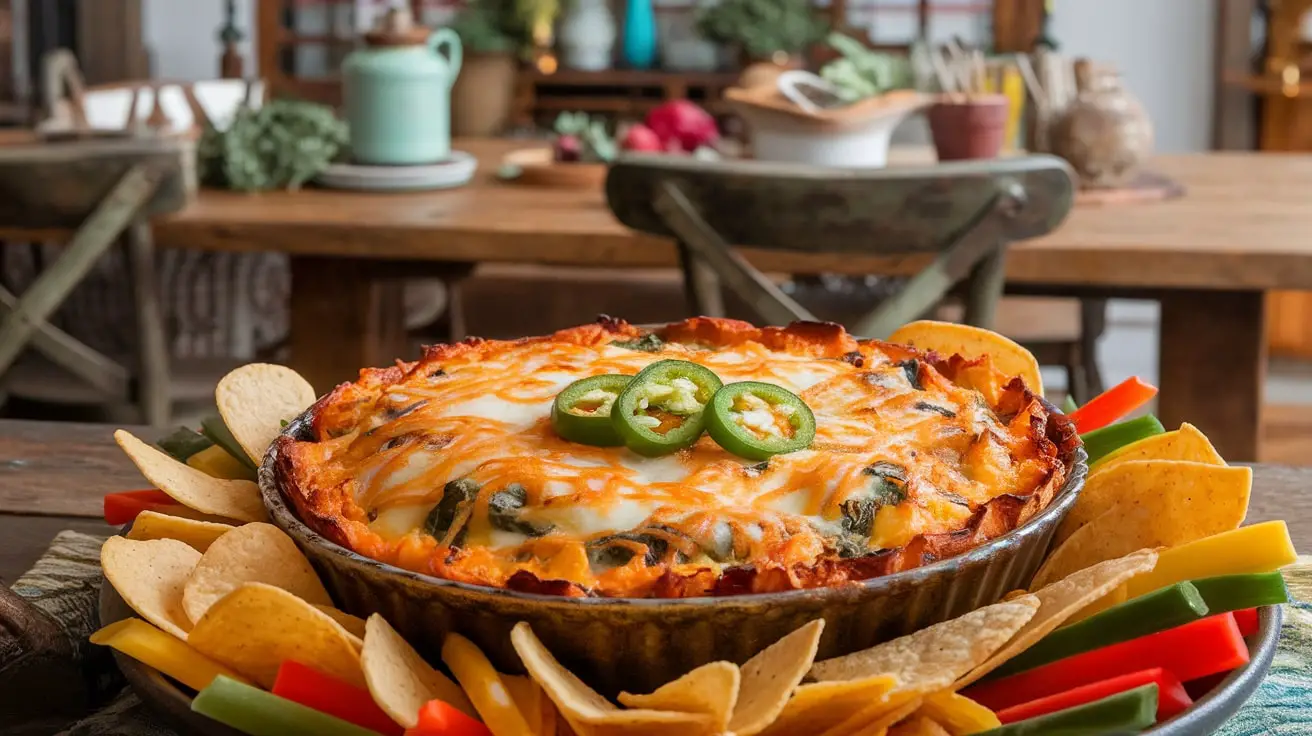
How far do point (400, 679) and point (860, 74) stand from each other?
94.6 inches

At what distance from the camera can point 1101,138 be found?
9.06 feet

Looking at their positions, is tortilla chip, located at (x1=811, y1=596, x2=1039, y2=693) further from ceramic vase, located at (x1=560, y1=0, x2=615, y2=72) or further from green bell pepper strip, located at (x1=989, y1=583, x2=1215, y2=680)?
ceramic vase, located at (x1=560, y1=0, x2=615, y2=72)

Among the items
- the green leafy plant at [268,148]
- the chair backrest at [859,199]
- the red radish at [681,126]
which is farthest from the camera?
the red radish at [681,126]

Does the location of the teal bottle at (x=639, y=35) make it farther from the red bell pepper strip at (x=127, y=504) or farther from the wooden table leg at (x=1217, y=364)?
the red bell pepper strip at (x=127, y=504)

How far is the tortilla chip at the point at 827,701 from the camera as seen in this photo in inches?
28.1

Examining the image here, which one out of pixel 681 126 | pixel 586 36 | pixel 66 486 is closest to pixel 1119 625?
pixel 66 486

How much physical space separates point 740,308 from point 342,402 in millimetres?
2093

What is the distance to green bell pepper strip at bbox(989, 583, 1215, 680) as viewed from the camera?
0.78m

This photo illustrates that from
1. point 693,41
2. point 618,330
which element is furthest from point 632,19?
point 618,330

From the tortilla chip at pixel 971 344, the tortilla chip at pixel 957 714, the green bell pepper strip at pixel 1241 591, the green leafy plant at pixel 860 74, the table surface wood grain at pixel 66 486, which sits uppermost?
the green leafy plant at pixel 860 74

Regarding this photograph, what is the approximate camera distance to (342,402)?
1089 millimetres

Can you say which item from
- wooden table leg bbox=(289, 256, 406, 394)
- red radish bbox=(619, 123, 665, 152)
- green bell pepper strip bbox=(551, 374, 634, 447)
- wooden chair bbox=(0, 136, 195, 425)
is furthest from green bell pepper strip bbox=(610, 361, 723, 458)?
red radish bbox=(619, 123, 665, 152)

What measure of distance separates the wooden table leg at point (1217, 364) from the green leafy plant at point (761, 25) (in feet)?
12.4

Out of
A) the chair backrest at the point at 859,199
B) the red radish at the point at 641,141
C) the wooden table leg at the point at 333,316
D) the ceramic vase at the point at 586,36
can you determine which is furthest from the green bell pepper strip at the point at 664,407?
the ceramic vase at the point at 586,36
